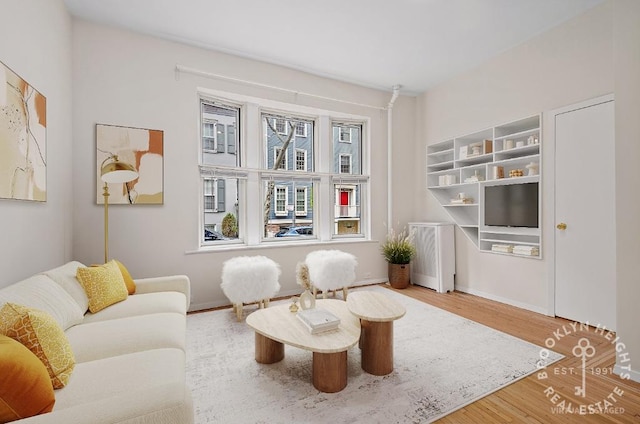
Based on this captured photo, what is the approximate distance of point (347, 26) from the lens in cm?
320

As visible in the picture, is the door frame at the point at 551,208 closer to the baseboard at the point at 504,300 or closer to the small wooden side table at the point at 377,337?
the baseboard at the point at 504,300

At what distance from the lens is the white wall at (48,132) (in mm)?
1938

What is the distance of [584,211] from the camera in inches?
118

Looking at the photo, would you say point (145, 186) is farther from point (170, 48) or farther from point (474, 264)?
point (474, 264)

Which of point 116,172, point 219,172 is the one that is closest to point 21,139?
point 116,172

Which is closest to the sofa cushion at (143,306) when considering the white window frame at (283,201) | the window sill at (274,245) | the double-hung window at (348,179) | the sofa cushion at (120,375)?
the sofa cushion at (120,375)

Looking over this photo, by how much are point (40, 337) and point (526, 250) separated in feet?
13.7

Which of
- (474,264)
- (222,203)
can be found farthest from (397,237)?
(222,203)

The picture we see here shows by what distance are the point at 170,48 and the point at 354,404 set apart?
3.91 metres

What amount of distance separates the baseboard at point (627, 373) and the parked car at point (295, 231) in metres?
3.37

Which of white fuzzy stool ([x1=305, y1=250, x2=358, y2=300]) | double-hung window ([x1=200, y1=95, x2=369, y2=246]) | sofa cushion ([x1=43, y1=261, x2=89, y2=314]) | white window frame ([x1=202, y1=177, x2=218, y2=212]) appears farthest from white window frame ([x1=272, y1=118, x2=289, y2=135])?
sofa cushion ([x1=43, y1=261, x2=89, y2=314])

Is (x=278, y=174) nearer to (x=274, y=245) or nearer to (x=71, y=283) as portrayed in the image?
(x=274, y=245)

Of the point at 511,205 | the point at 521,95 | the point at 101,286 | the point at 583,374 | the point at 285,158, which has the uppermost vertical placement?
the point at 521,95

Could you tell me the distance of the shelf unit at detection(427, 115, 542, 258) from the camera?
139 inches
